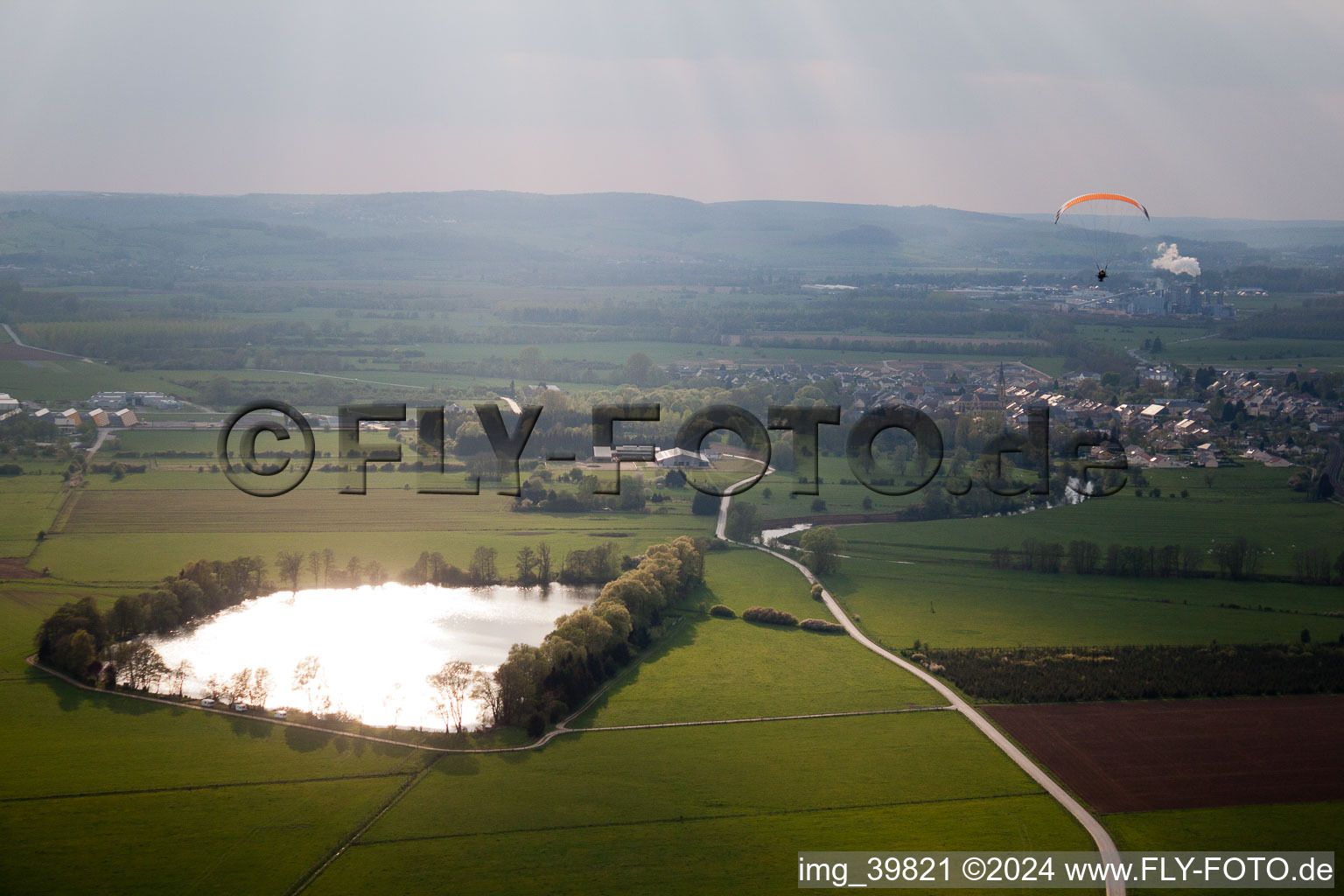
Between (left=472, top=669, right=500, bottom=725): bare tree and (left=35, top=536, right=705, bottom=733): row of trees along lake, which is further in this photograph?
(left=35, top=536, right=705, bottom=733): row of trees along lake

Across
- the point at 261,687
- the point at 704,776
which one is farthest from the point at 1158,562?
the point at 261,687

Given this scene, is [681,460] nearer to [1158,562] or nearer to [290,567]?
[290,567]

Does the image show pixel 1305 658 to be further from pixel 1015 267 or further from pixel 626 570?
pixel 1015 267

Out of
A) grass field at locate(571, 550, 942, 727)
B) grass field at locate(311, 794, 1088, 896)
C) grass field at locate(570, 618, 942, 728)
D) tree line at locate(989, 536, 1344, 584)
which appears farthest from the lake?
tree line at locate(989, 536, 1344, 584)

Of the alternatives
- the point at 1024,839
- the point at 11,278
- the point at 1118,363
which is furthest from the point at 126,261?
the point at 1024,839

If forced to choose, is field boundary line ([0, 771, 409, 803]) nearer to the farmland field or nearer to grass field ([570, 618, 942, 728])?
grass field ([570, 618, 942, 728])

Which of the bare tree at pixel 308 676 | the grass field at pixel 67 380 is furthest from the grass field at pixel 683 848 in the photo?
the grass field at pixel 67 380
